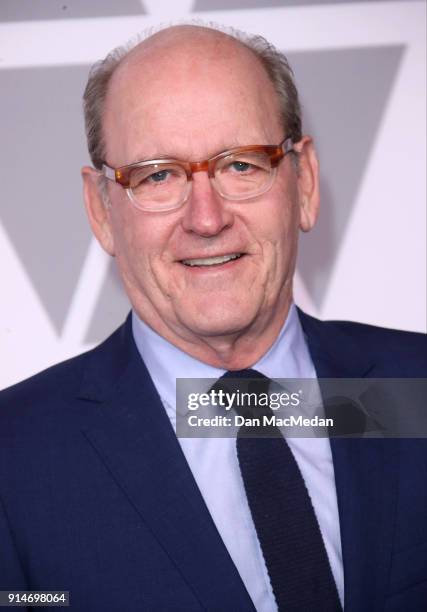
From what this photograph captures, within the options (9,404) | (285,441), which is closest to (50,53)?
(9,404)

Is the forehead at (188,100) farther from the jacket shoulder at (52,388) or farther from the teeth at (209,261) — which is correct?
the jacket shoulder at (52,388)

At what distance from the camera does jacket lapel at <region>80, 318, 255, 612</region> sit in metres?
1.97

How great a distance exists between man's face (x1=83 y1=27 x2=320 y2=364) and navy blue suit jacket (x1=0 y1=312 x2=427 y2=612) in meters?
0.25

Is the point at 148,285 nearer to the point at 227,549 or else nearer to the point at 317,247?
the point at 227,549

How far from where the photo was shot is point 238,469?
217 centimetres

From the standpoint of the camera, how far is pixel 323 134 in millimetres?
2896

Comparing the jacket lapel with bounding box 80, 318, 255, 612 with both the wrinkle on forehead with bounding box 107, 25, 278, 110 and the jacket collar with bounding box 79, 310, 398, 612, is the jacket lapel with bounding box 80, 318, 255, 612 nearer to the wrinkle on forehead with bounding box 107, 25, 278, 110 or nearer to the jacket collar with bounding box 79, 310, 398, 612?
the jacket collar with bounding box 79, 310, 398, 612

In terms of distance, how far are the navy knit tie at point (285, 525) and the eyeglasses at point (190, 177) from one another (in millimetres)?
614

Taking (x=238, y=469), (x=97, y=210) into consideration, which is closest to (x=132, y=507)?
(x=238, y=469)

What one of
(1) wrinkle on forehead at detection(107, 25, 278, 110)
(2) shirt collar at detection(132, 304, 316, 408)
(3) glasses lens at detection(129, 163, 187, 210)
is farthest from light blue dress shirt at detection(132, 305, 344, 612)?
(1) wrinkle on forehead at detection(107, 25, 278, 110)

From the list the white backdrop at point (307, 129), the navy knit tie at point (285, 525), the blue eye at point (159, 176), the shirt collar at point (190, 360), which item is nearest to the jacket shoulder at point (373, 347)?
the shirt collar at point (190, 360)

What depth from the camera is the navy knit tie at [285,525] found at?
201cm

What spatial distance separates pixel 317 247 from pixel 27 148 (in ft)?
3.42

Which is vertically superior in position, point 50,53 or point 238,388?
point 50,53
